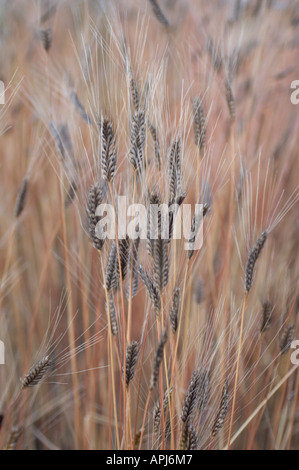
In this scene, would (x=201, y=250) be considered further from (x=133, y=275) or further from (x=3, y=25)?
(x=3, y=25)

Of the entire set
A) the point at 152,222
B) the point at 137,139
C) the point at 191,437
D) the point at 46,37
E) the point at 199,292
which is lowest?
the point at 191,437

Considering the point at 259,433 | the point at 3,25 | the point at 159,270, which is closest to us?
the point at 159,270

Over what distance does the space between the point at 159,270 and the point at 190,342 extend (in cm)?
22

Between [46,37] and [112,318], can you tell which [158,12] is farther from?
[112,318]

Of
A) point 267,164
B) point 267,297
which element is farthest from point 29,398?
point 267,164

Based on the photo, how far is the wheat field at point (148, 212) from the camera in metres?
0.72

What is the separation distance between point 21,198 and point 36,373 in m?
0.30

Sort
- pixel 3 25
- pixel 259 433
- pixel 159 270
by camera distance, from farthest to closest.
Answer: pixel 259 433
pixel 3 25
pixel 159 270

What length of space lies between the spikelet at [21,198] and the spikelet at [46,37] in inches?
→ 9.2

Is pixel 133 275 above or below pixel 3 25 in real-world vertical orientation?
below

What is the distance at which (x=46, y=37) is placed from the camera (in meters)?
0.74

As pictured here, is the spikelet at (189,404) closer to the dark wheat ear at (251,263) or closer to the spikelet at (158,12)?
the dark wheat ear at (251,263)

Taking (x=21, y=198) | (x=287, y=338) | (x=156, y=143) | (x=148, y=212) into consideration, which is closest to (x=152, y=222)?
(x=148, y=212)

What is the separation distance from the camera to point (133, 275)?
71cm
